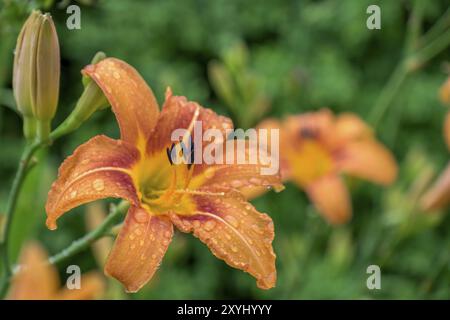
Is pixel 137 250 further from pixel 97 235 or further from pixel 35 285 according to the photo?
pixel 35 285

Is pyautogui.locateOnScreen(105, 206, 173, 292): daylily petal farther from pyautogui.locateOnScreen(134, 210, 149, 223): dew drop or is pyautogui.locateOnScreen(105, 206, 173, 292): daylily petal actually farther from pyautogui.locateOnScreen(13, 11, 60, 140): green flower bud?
pyautogui.locateOnScreen(13, 11, 60, 140): green flower bud

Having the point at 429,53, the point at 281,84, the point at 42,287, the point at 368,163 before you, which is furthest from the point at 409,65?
the point at 42,287

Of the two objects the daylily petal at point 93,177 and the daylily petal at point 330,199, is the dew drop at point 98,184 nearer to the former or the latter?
the daylily petal at point 93,177

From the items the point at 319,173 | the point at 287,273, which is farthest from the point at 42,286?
the point at 319,173

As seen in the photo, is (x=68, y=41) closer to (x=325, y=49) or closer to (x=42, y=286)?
(x=325, y=49)

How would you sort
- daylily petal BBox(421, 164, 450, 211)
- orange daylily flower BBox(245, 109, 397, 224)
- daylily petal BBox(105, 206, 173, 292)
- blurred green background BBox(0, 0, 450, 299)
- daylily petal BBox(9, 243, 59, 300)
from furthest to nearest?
blurred green background BBox(0, 0, 450, 299), orange daylily flower BBox(245, 109, 397, 224), daylily petal BBox(421, 164, 450, 211), daylily petal BBox(9, 243, 59, 300), daylily petal BBox(105, 206, 173, 292)

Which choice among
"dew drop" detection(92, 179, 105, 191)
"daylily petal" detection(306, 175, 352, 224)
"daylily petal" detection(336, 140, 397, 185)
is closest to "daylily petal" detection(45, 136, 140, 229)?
"dew drop" detection(92, 179, 105, 191)
